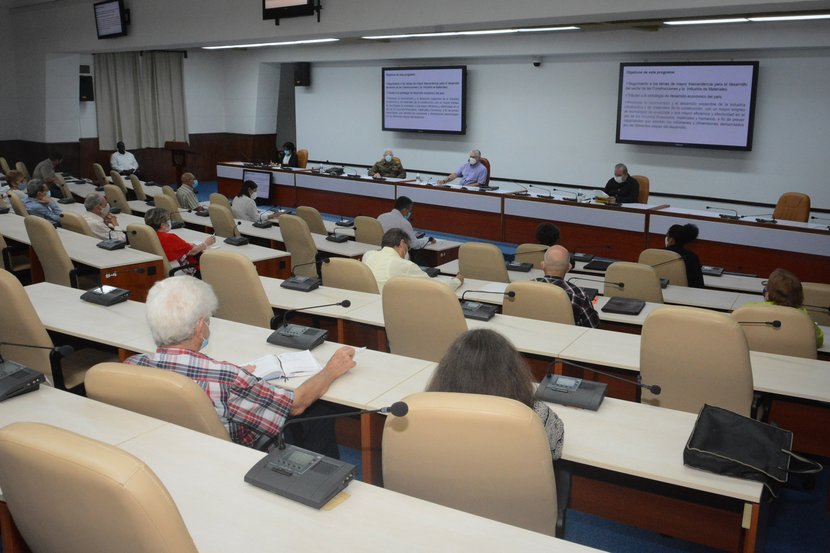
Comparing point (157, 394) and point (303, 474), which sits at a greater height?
point (157, 394)

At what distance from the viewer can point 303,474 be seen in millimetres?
1987

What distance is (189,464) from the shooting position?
210cm

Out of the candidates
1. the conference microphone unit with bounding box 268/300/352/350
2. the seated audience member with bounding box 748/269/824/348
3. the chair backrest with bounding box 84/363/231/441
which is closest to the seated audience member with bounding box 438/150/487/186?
the seated audience member with bounding box 748/269/824/348

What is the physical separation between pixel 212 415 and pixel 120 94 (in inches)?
548

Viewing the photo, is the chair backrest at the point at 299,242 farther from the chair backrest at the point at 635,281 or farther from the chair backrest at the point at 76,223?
the chair backrest at the point at 635,281

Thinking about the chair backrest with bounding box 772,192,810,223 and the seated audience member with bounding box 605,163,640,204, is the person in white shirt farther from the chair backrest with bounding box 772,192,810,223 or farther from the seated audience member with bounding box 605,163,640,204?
the chair backrest with bounding box 772,192,810,223

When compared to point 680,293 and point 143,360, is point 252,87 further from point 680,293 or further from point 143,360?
point 143,360

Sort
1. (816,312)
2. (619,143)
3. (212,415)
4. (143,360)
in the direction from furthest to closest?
(619,143)
(816,312)
(143,360)
(212,415)

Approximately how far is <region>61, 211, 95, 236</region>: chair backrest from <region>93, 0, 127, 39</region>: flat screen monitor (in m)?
5.93

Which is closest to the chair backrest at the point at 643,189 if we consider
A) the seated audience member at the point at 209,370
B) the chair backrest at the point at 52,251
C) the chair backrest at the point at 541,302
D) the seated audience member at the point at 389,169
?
the seated audience member at the point at 389,169

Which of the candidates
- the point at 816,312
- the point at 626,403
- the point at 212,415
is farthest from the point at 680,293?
the point at 212,415

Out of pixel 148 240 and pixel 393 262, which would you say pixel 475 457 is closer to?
pixel 393 262

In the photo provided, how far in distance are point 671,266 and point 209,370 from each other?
4.17 metres

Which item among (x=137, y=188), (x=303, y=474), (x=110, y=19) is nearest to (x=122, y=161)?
(x=110, y=19)
